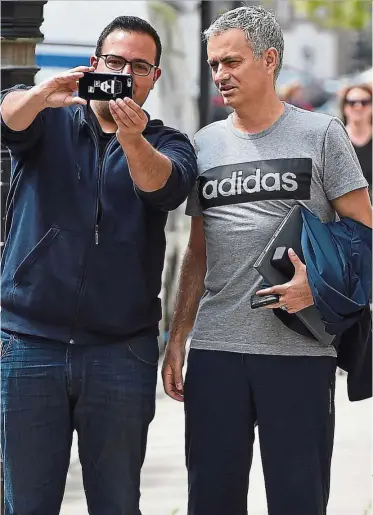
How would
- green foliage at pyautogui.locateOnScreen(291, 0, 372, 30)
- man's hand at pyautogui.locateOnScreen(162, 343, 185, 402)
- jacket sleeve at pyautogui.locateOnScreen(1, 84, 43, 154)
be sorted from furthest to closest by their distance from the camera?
green foliage at pyautogui.locateOnScreen(291, 0, 372, 30)
man's hand at pyautogui.locateOnScreen(162, 343, 185, 402)
jacket sleeve at pyautogui.locateOnScreen(1, 84, 43, 154)

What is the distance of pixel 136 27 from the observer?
382cm

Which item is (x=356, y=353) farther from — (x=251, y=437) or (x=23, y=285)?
(x=23, y=285)

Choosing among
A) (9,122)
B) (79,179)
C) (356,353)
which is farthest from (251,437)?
(9,122)

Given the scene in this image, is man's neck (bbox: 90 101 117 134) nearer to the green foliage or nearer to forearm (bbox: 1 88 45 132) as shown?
forearm (bbox: 1 88 45 132)

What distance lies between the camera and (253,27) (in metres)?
3.93

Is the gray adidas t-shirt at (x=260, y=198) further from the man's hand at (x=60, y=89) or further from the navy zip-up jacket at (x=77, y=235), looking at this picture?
the man's hand at (x=60, y=89)

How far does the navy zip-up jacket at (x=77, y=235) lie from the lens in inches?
148

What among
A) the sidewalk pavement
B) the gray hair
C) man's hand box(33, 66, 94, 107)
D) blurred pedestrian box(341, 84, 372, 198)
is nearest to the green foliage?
blurred pedestrian box(341, 84, 372, 198)

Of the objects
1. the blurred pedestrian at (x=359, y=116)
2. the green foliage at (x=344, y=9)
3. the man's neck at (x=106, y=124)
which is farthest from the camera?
the green foliage at (x=344, y=9)

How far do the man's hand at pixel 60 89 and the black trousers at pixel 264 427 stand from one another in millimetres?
947

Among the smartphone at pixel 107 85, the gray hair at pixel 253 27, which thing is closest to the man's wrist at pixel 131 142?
the smartphone at pixel 107 85

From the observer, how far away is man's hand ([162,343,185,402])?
4.12 meters

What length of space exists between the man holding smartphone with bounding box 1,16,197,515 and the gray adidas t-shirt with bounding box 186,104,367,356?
0.64 ft

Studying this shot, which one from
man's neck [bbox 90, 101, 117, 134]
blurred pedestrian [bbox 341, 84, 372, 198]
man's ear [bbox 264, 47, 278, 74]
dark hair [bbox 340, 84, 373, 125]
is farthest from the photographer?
dark hair [bbox 340, 84, 373, 125]
